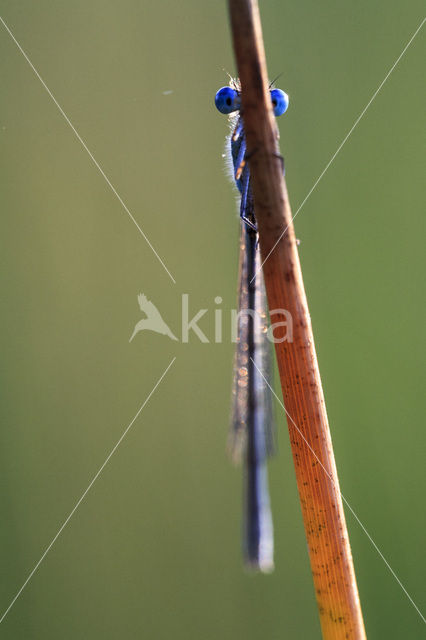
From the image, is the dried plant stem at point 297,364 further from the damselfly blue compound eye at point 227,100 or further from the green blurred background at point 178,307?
the green blurred background at point 178,307

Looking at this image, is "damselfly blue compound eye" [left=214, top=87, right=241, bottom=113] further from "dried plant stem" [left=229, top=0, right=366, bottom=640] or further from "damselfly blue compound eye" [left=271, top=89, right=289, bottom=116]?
"dried plant stem" [left=229, top=0, right=366, bottom=640]

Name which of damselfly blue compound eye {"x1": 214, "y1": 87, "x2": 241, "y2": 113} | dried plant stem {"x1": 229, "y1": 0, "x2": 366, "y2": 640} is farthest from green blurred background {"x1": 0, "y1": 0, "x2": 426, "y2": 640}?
dried plant stem {"x1": 229, "y1": 0, "x2": 366, "y2": 640}

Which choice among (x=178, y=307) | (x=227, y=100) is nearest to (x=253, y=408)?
(x=178, y=307)

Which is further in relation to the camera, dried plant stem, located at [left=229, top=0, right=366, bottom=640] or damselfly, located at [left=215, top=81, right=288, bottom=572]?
damselfly, located at [left=215, top=81, right=288, bottom=572]

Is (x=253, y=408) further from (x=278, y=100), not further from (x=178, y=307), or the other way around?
(x=278, y=100)

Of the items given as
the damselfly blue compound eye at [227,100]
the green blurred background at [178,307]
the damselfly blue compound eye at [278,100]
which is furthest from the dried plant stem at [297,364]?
the green blurred background at [178,307]

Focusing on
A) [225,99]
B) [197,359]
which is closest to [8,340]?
[197,359]
